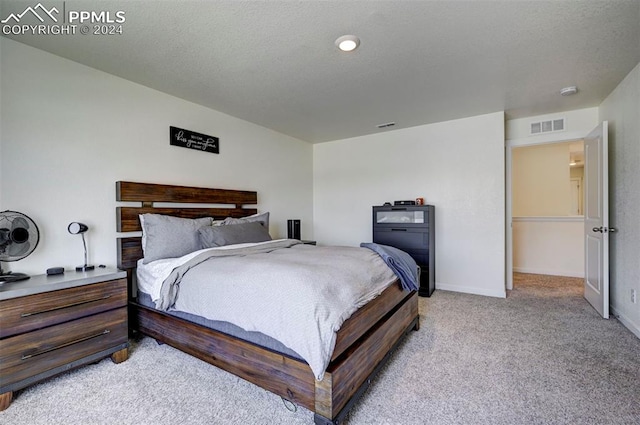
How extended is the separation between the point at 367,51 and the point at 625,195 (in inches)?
115

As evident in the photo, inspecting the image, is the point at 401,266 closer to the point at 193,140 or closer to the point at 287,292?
the point at 287,292

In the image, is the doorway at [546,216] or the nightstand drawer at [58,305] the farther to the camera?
the doorway at [546,216]

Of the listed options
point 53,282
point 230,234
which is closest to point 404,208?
point 230,234

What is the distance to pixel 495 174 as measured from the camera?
3.77 metres

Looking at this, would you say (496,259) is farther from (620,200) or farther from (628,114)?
(628,114)

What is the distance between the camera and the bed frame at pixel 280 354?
149cm

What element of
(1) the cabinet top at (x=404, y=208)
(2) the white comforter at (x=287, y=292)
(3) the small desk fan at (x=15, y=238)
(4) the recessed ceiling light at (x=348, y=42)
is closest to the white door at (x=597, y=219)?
(1) the cabinet top at (x=404, y=208)

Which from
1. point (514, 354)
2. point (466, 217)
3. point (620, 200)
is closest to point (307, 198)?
point (466, 217)

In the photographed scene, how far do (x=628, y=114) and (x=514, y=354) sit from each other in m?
2.54

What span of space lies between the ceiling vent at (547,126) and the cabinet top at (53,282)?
5.05m

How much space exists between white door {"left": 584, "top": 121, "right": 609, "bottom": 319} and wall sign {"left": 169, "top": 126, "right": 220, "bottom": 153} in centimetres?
426

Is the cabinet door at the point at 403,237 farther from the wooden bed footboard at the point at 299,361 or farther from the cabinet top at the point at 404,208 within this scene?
the wooden bed footboard at the point at 299,361

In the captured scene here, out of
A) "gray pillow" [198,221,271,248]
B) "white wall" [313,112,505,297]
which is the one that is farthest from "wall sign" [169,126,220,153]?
"white wall" [313,112,505,297]

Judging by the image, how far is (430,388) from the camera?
184cm
